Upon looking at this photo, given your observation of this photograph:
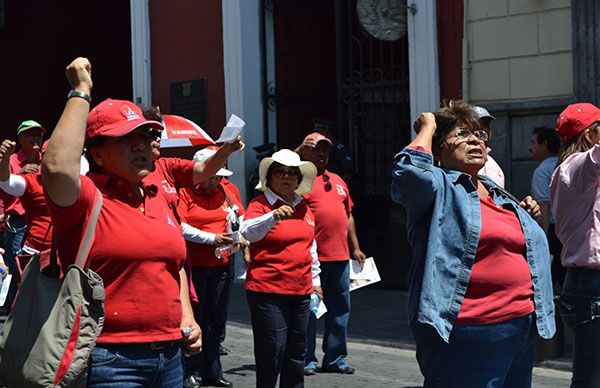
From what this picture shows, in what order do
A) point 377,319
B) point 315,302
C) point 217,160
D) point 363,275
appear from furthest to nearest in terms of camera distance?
point 377,319
point 363,275
point 315,302
point 217,160

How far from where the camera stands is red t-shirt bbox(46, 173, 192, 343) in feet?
12.0

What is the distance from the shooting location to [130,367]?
12.5 ft

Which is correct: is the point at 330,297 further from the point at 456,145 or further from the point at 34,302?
the point at 34,302

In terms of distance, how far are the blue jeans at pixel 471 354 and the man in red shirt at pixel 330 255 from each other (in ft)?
13.9

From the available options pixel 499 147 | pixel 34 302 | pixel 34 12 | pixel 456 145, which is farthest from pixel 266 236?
pixel 34 12

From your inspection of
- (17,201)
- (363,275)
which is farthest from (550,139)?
(17,201)

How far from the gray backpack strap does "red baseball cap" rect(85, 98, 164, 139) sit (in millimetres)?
267

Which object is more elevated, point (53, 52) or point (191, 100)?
point (53, 52)

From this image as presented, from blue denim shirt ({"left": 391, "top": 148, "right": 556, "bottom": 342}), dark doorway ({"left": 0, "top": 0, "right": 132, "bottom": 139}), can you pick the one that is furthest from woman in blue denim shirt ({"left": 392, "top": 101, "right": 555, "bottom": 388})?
dark doorway ({"left": 0, "top": 0, "right": 132, "bottom": 139})

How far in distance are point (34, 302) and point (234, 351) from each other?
19.6 ft

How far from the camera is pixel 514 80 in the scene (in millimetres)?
11625

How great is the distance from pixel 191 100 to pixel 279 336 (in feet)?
30.1

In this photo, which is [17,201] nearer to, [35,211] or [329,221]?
[35,211]

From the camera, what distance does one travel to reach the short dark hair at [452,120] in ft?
14.5
